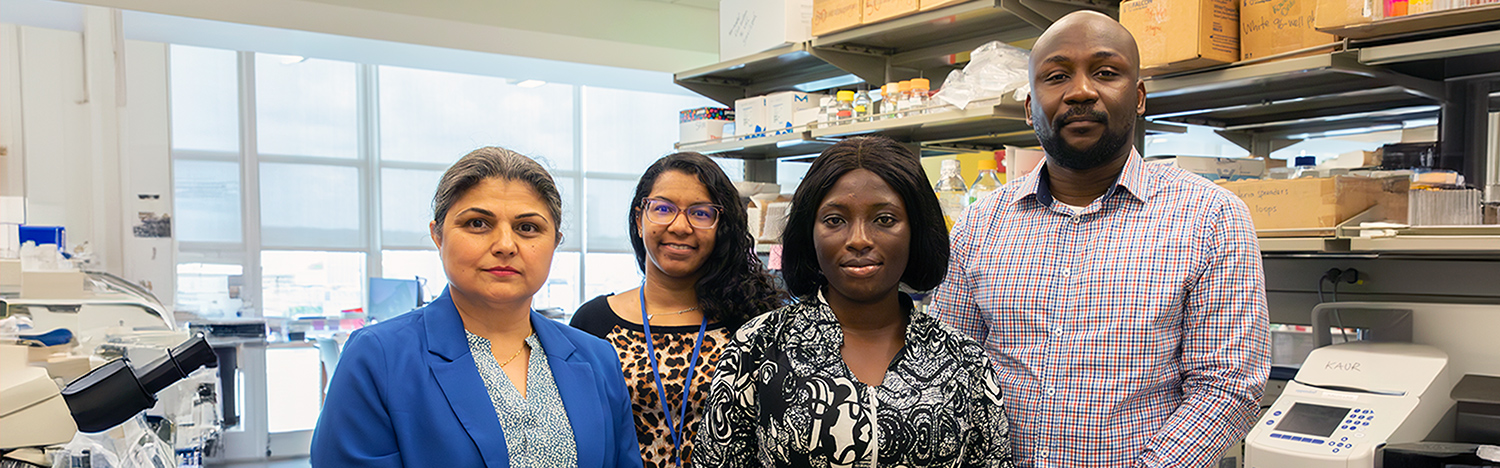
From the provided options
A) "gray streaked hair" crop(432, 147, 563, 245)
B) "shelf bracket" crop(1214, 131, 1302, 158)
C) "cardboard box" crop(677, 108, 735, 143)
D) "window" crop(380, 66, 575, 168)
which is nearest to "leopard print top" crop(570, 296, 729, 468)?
"gray streaked hair" crop(432, 147, 563, 245)

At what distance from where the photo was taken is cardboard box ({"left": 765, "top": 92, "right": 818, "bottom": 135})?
11.6 feet

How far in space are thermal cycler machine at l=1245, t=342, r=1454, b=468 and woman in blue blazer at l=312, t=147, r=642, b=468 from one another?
119 cm

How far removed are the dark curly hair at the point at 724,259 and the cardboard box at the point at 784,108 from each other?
165 cm

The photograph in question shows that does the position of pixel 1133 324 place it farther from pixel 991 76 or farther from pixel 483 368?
pixel 991 76

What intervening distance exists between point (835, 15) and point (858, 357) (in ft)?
6.70

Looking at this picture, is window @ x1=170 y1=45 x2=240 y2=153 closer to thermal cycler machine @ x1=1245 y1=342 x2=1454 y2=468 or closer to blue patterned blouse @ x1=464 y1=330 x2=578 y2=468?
blue patterned blouse @ x1=464 y1=330 x2=578 y2=468

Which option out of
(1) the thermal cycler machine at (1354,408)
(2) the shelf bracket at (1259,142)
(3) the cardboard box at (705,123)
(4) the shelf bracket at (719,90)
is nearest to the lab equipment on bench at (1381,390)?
(1) the thermal cycler machine at (1354,408)

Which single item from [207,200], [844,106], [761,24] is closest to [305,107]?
[207,200]

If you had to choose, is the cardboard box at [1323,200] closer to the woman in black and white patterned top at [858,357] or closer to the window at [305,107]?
the woman in black and white patterned top at [858,357]

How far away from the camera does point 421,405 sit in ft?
4.23

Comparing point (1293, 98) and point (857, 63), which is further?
point (857, 63)

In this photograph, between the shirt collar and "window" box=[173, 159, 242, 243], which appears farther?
"window" box=[173, 159, 242, 243]

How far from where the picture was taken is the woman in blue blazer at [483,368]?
1261 mm

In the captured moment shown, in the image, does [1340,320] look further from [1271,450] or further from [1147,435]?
[1147,435]
